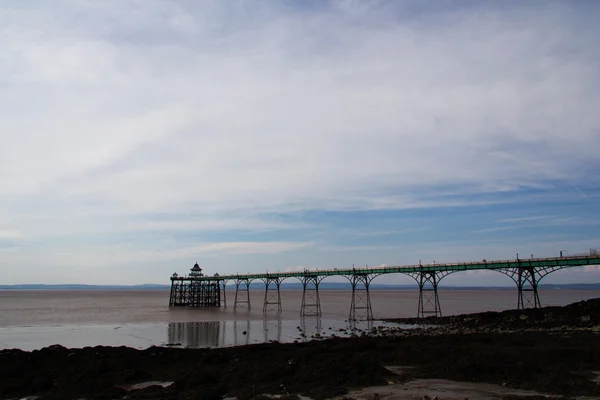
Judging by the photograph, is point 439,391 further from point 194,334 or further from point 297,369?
point 194,334

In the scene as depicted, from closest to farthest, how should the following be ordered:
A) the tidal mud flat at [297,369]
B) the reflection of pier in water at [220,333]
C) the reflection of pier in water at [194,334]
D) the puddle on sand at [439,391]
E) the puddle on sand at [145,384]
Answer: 1. the puddle on sand at [439,391]
2. the tidal mud flat at [297,369]
3. the puddle on sand at [145,384]
4. the reflection of pier in water at [194,334]
5. the reflection of pier in water at [220,333]

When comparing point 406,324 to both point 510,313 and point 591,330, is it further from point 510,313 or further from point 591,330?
point 591,330

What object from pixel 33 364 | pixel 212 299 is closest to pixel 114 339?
pixel 33 364

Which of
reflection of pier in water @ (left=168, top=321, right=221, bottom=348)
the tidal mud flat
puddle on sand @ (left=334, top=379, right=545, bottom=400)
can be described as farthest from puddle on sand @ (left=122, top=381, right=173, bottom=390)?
reflection of pier in water @ (left=168, top=321, right=221, bottom=348)

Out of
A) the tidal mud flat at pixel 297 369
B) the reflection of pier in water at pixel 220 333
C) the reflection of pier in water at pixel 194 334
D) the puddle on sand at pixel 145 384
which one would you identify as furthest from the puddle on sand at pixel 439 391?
the reflection of pier in water at pixel 194 334

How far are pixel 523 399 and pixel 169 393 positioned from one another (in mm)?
13347

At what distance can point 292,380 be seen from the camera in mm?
19188

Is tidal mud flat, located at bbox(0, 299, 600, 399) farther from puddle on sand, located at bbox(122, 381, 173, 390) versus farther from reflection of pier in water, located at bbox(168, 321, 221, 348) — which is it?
reflection of pier in water, located at bbox(168, 321, 221, 348)

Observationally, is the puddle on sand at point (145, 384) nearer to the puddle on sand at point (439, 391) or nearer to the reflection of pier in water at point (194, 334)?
the puddle on sand at point (439, 391)

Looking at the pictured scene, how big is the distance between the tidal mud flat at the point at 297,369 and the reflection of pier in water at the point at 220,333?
9641mm

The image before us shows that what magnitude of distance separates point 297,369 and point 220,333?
26.7 meters

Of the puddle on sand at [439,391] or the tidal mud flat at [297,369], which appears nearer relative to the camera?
the puddle on sand at [439,391]

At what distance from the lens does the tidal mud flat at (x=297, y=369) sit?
17.7 m

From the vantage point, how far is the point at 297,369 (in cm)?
2086
